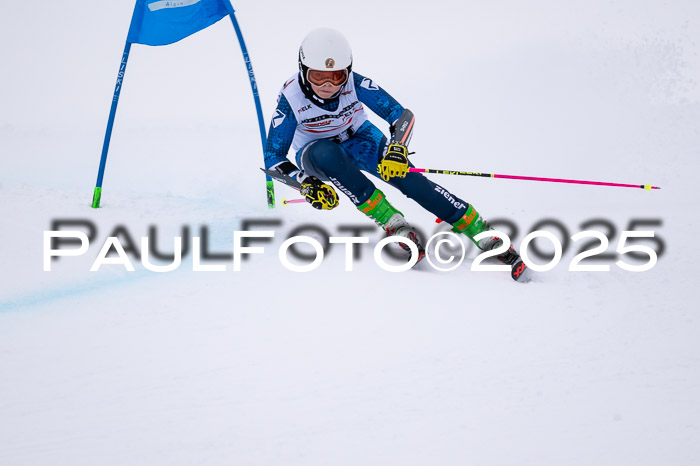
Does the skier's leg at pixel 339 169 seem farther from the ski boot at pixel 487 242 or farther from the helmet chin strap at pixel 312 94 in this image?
the ski boot at pixel 487 242

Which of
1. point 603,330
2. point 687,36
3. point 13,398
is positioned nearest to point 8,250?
point 13,398

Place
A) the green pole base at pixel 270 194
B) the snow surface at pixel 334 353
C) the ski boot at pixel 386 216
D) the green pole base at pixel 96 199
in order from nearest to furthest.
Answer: the snow surface at pixel 334 353 < the ski boot at pixel 386 216 < the green pole base at pixel 96 199 < the green pole base at pixel 270 194

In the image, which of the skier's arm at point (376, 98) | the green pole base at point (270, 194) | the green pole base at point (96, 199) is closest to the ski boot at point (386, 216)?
the skier's arm at point (376, 98)

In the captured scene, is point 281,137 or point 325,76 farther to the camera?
point 281,137

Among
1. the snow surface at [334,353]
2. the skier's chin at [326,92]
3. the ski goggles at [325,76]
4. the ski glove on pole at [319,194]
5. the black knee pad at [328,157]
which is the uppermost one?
the ski goggles at [325,76]

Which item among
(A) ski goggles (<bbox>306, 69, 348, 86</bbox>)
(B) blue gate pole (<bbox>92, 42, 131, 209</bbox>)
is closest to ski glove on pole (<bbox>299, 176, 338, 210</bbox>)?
(A) ski goggles (<bbox>306, 69, 348, 86</bbox>)

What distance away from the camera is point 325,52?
11.2 ft

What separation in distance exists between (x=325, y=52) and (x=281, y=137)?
67cm

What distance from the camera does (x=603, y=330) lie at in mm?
2635

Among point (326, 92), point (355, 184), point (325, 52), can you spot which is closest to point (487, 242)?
point (355, 184)

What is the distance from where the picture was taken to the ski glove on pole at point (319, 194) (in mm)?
3621

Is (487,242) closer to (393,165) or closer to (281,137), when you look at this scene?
(393,165)

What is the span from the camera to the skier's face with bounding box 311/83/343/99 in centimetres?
352

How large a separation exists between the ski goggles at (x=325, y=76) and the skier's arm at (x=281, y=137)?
290 mm
